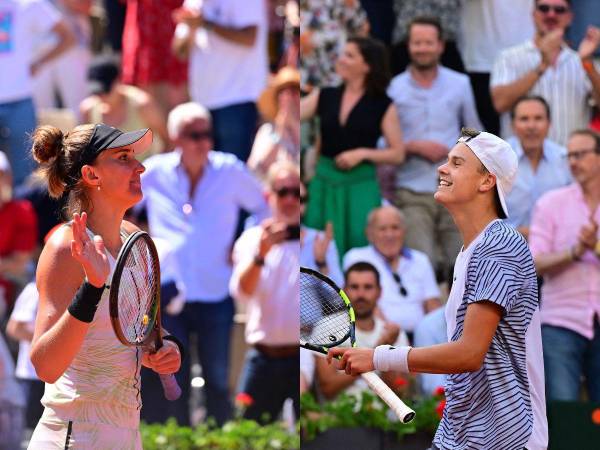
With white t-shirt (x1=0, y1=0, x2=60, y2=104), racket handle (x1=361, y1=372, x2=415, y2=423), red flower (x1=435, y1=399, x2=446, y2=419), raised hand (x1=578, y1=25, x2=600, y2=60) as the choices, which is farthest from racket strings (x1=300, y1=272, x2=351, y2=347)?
white t-shirt (x1=0, y1=0, x2=60, y2=104)

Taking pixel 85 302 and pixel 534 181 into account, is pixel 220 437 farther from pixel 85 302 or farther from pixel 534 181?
pixel 85 302

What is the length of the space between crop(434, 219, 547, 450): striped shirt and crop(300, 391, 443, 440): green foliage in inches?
111

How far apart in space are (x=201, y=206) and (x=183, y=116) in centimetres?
62

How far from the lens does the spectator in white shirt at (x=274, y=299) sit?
8.24 metres

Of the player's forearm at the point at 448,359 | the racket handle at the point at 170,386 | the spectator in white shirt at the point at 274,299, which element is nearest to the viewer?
the player's forearm at the point at 448,359

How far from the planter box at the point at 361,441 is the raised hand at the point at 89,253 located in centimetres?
315

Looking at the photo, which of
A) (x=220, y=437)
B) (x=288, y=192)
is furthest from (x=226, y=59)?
(x=220, y=437)

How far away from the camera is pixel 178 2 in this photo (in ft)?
30.3

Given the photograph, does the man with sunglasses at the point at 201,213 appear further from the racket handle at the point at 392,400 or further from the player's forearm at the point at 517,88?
Answer: the racket handle at the point at 392,400

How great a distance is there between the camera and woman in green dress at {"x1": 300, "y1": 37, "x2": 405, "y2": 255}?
7996 mm

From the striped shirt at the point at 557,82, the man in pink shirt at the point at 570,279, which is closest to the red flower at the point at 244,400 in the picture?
the man in pink shirt at the point at 570,279

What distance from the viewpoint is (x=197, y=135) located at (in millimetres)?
8641

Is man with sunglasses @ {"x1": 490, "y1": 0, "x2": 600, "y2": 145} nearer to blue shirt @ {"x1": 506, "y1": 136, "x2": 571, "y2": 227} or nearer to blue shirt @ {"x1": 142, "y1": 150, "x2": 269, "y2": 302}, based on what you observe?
blue shirt @ {"x1": 506, "y1": 136, "x2": 571, "y2": 227}

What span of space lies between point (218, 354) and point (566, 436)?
8.38 feet
